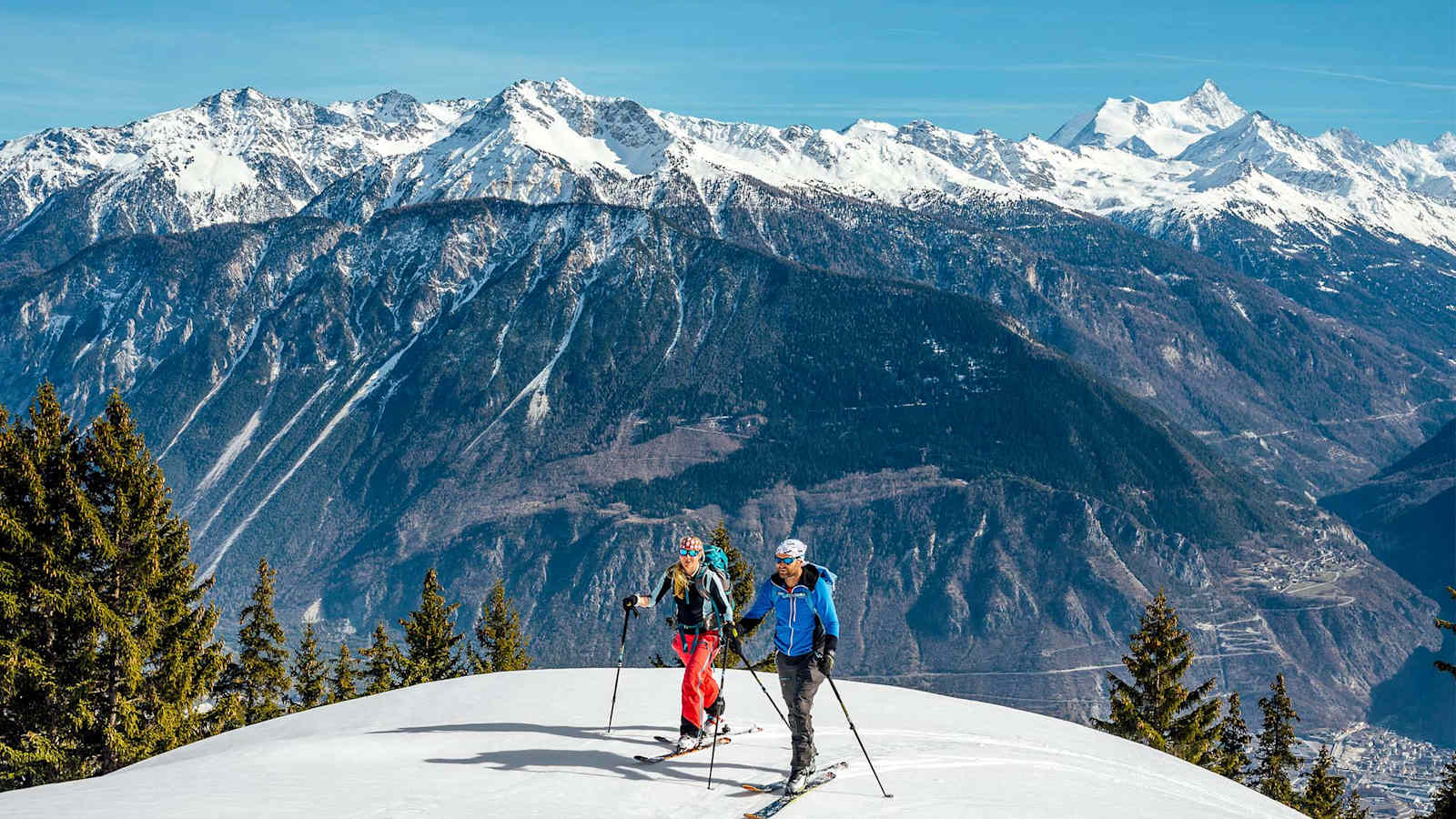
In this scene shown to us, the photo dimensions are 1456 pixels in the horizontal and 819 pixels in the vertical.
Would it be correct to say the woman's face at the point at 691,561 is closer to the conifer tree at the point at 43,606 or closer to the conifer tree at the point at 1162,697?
the conifer tree at the point at 43,606

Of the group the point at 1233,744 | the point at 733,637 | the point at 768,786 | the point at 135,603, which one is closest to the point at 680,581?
the point at 733,637

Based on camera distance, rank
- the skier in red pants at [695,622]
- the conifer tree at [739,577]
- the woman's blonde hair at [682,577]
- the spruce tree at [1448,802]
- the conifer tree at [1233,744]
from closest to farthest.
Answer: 1. the woman's blonde hair at [682,577]
2. the skier in red pants at [695,622]
3. the spruce tree at [1448,802]
4. the conifer tree at [739,577]
5. the conifer tree at [1233,744]

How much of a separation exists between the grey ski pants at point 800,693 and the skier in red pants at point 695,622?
2570 mm

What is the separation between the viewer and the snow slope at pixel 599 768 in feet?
65.6

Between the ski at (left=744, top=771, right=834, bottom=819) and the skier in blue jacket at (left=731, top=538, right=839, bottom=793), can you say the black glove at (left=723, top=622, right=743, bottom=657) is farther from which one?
the ski at (left=744, top=771, right=834, bottom=819)

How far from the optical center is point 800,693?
2056 centimetres

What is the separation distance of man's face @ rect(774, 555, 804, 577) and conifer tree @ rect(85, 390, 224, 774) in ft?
69.5

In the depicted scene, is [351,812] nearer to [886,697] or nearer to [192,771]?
[192,771]

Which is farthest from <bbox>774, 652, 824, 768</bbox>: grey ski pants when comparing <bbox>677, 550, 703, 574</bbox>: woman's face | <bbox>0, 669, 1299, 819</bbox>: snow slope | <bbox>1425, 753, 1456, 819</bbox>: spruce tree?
<bbox>1425, 753, 1456, 819</bbox>: spruce tree

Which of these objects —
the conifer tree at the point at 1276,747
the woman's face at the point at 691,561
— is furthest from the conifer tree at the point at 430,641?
the conifer tree at the point at 1276,747

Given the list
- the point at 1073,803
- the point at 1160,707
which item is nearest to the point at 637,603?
the point at 1073,803

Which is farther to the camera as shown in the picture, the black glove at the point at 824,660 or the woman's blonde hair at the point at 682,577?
the woman's blonde hair at the point at 682,577

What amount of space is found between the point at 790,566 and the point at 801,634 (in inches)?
53.8

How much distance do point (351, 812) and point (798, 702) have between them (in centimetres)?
799
